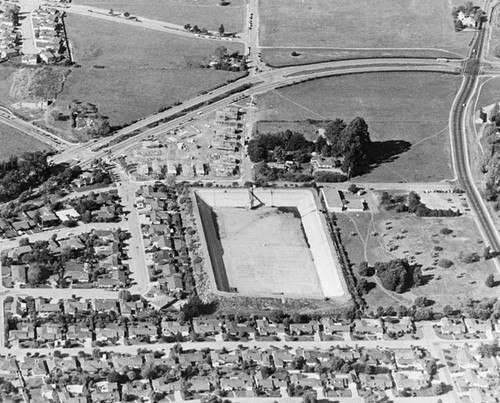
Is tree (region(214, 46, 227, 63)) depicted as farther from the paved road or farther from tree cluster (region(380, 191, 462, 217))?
tree cluster (region(380, 191, 462, 217))

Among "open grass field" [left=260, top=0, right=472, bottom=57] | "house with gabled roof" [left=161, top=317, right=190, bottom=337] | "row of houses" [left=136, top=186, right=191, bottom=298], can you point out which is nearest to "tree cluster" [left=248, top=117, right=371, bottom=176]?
"row of houses" [left=136, top=186, right=191, bottom=298]

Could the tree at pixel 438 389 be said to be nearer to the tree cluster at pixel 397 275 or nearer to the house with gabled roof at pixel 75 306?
the tree cluster at pixel 397 275

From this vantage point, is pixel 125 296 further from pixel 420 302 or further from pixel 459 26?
pixel 459 26

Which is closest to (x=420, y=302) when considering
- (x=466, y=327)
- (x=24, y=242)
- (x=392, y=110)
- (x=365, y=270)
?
(x=466, y=327)

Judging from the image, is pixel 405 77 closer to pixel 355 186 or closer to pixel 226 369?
pixel 355 186

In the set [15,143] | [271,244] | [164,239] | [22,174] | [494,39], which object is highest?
[494,39]

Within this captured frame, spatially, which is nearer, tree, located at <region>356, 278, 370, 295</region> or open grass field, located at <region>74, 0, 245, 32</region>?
tree, located at <region>356, 278, 370, 295</region>
